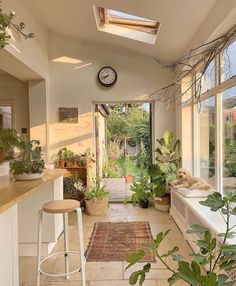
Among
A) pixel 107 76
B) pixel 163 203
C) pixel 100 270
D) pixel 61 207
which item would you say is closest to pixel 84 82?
pixel 107 76

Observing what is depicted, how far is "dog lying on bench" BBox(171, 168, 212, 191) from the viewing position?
3.98 meters

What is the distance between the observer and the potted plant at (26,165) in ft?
8.61

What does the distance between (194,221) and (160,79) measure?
9.61ft

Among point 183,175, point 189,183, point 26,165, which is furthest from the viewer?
point 183,175

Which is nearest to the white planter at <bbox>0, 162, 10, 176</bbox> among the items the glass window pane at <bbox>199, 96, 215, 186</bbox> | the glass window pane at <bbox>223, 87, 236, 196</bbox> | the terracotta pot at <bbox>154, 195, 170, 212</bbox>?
the glass window pane at <bbox>223, 87, 236, 196</bbox>

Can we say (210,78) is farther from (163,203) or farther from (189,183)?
(163,203)

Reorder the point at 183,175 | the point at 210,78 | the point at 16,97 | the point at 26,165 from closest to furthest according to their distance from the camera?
1. the point at 26,165
2. the point at 210,78
3. the point at 183,175
4. the point at 16,97

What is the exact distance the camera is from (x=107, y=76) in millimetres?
5309

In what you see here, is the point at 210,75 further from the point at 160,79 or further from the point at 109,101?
the point at 109,101

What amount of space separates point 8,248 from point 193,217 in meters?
2.19

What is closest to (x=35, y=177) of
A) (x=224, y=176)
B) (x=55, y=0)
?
(x=224, y=176)

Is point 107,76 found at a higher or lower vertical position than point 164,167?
higher

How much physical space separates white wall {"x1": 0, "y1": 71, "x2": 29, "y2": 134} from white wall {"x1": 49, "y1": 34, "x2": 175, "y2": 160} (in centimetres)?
55

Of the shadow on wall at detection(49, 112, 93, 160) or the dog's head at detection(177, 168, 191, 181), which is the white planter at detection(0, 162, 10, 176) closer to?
the dog's head at detection(177, 168, 191, 181)
